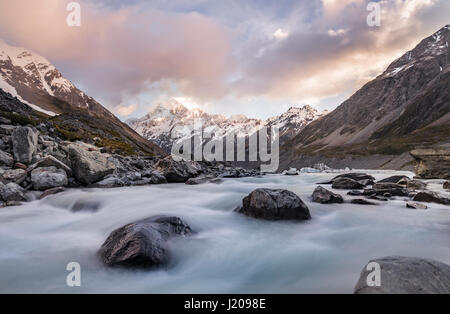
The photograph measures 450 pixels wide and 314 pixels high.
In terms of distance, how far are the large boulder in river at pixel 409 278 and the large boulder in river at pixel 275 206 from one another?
5373mm

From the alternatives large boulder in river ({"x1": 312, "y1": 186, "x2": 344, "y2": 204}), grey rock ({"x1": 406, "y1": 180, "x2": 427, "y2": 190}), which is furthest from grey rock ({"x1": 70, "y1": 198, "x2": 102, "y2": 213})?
grey rock ({"x1": 406, "y1": 180, "x2": 427, "y2": 190})

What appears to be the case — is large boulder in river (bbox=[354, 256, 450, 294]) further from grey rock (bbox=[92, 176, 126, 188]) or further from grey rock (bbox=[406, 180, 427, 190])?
grey rock (bbox=[92, 176, 126, 188])

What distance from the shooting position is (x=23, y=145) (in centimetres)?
1783

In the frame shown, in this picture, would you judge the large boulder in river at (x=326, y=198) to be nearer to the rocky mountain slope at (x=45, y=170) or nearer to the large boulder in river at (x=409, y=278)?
the large boulder in river at (x=409, y=278)

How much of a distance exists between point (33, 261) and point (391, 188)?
59.7ft

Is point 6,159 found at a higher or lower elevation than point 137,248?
higher

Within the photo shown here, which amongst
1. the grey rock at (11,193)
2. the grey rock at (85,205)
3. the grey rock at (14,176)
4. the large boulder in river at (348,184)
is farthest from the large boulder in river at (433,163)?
the grey rock at (14,176)

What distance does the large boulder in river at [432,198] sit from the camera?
1246cm

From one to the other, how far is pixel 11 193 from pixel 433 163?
36.1 m

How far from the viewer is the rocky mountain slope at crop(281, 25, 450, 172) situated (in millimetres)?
87812

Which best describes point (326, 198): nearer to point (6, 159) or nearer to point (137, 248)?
A: point (137, 248)

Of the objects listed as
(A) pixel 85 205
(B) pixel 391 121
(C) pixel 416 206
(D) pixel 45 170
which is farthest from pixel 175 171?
(B) pixel 391 121

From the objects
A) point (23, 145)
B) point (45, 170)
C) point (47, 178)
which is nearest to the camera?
point (47, 178)

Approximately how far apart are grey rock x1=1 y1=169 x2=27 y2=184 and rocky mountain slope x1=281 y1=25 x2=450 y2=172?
7262 centimetres
